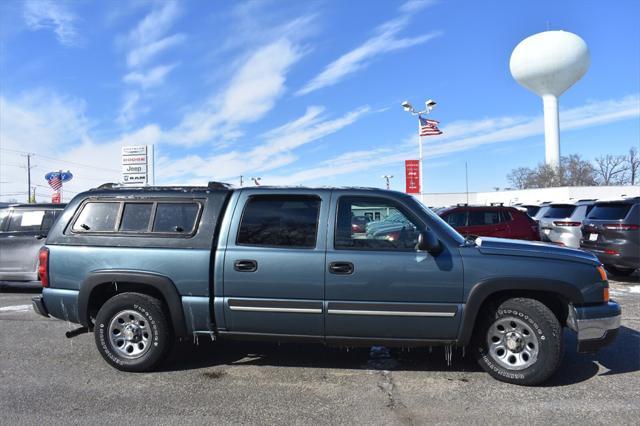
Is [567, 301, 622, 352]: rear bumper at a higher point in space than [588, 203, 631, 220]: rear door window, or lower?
lower

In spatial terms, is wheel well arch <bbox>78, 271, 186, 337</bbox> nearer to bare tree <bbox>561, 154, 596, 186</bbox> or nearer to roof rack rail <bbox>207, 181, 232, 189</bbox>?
roof rack rail <bbox>207, 181, 232, 189</bbox>

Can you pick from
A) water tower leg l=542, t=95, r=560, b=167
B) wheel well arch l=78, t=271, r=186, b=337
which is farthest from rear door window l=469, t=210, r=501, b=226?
water tower leg l=542, t=95, r=560, b=167

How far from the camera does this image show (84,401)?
409 cm

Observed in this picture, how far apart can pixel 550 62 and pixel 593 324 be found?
69.2 metres

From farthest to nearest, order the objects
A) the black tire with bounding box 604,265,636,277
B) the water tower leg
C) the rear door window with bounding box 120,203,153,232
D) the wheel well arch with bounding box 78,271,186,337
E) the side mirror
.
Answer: the water tower leg → the black tire with bounding box 604,265,636,277 → the rear door window with bounding box 120,203,153,232 → the wheel well arch with bounding box 78,271,186,337 → the side mirror

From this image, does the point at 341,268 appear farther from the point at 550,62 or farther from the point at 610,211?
the point at 550,62

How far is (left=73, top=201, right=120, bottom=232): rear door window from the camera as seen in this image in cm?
495

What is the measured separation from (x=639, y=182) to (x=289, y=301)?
96.3 m

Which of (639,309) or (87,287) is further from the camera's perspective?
(639,309)

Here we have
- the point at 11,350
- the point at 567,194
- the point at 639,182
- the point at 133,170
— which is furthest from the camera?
the point at 639,182

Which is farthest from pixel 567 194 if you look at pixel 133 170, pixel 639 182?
pixel 133 170

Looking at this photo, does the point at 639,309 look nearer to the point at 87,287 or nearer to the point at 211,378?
the point at 211,378

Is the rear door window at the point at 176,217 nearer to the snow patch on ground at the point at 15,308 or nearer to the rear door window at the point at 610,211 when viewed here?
the snow patch on ground at the point at 15,308

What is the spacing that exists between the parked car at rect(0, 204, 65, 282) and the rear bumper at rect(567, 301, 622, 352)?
9233 mm
